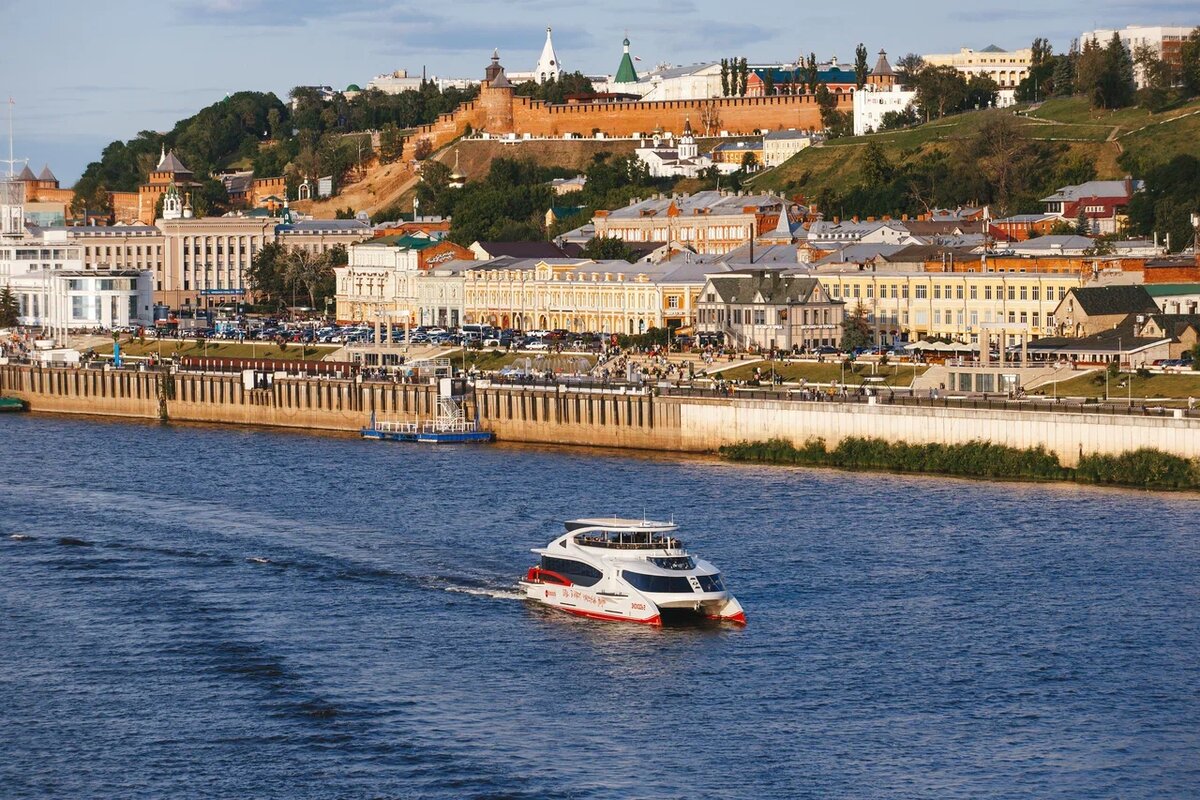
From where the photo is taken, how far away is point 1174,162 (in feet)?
448

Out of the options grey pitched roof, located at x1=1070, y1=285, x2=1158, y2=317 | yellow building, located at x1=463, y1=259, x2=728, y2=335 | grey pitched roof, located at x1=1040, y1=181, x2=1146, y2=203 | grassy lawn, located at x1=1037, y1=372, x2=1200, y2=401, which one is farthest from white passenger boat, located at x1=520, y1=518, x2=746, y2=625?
grey pitched roof, located at x1=1040, y1=181, x2=1146, y2=203

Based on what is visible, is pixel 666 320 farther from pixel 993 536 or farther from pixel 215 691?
pixel 215 691

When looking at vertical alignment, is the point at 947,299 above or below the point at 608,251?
below

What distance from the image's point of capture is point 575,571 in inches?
2127

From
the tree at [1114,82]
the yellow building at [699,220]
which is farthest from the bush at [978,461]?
the tree at [1114,82]

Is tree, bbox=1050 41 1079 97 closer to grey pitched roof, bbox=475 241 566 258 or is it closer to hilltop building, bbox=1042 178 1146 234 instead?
hilltop building, bbox=1042 178 1146 234

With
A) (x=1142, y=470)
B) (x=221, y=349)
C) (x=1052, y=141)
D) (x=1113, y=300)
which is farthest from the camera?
(x=1052, y=141)

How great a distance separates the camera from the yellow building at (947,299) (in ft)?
348

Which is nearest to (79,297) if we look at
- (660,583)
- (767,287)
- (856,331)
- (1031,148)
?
(767,287)

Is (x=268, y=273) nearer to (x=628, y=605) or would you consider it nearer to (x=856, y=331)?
(x=856, y=331)

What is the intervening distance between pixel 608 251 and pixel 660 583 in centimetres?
8867

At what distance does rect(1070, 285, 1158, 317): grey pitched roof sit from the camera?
99.4 meters

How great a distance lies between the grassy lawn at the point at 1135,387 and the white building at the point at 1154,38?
9887cm

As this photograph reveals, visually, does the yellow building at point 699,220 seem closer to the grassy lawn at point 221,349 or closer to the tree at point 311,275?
the tree at point 311,275
